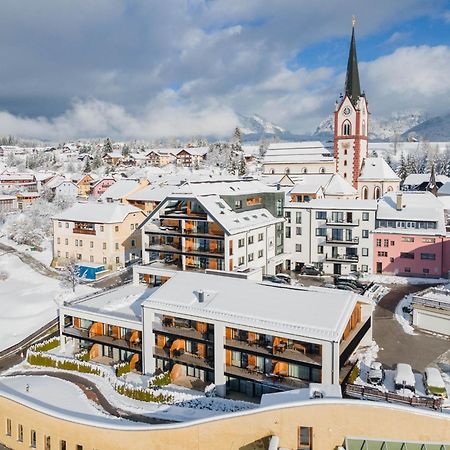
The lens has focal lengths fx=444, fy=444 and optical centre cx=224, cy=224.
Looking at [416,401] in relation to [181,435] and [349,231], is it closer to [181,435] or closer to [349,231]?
[181,435]

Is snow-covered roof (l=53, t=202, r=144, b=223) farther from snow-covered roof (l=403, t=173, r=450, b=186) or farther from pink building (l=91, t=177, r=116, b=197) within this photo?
snow-covered roof (l=403, t=173, r=450, b=186)

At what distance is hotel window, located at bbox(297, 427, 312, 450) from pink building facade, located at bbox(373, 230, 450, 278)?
116 ft

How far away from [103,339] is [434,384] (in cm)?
2044

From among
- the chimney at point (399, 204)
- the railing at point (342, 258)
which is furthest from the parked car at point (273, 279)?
the chimney at point (399, 204)

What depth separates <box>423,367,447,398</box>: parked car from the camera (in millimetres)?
23297

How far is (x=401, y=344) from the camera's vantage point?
103ft

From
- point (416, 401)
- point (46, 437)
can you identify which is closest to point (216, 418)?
point (46, 437)

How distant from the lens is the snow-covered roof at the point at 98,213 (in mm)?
55066

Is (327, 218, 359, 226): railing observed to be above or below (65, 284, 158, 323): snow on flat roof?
above

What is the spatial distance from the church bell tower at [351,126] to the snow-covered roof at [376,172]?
198cm

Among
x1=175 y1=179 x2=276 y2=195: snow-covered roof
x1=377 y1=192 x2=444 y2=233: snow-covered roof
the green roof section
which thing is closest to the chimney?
x1=377 y1=192 x2=444 y2=233: snow-covered roof

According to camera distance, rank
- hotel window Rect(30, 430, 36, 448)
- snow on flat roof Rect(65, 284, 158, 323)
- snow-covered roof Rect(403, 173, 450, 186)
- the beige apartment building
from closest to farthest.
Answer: hotel window Rect(30, 430, 36, 448), snow on flat roof Rect(65, 284, 158, 323), the beige apartment building, snow-covered roof Rect(403, 173, 450, 186)

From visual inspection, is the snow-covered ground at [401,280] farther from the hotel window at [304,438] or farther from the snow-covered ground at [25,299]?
the hotel window at [304,438]

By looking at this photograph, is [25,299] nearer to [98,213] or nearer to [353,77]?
[98,213]
